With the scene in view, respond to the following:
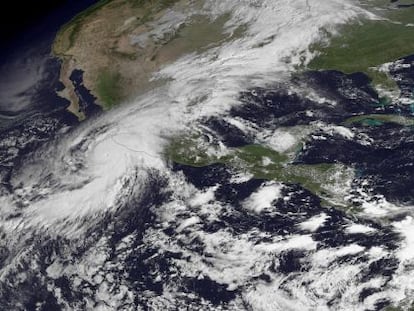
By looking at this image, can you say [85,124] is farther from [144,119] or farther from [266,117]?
[266,117]

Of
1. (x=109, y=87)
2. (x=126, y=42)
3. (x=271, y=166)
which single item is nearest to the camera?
(x=271, y=166)

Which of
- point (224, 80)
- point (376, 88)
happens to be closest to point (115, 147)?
point (224, 80)

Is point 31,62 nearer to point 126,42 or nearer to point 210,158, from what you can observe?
point 126,42

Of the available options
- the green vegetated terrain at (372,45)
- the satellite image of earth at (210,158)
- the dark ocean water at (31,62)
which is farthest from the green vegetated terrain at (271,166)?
the dark ocean water at (31,62)

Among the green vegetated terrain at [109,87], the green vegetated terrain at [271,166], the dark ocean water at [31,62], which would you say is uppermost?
the dark ocean water at [31,62]

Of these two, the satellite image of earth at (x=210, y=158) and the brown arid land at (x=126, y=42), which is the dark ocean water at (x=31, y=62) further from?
the brown arid land at (x=126, y=42)

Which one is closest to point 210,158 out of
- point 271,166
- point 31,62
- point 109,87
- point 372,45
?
point 271,166
